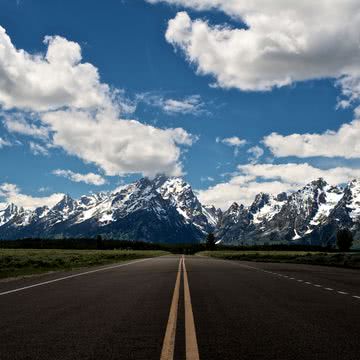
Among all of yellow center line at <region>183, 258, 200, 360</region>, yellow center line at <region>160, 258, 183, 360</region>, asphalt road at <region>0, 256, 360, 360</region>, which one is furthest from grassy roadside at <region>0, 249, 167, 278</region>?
yellow center line at <region>183, 258, 200, 360</region>

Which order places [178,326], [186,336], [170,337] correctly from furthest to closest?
[178,326]
[186,336]
[170,337]

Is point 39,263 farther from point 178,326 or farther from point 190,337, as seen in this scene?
point 190,337

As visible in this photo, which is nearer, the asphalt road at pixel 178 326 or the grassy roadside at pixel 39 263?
the asphalt road at pixel 178 326

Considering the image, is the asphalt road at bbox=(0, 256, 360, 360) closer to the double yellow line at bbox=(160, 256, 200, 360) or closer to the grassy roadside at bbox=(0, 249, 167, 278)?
the double yellow line at bbox=(160, 256, 200, 360)

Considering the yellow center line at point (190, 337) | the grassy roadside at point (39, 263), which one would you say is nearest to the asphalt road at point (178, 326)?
the yellow center line at point (190, 337)

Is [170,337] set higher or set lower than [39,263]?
lower

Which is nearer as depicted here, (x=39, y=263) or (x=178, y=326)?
(x=178, y=326)

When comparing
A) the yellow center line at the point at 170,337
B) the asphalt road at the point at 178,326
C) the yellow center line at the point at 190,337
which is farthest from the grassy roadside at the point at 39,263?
the yellow center line at the point at 190,337

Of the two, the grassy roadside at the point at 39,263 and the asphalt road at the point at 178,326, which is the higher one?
the grassy roadside at the point at 39,263

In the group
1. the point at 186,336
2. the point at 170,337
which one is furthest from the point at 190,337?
the point at 170,337

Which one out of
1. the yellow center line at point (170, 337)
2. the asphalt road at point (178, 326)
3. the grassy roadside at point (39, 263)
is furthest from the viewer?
the grassy roadside at point (39, 263)

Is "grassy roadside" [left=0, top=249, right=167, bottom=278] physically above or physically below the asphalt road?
above

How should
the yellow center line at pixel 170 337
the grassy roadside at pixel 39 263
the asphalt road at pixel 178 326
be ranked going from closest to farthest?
the yellow center line at pixel 170 337
the asphalt road at pixel 178 326
the grassy roadside at pixel 39 263

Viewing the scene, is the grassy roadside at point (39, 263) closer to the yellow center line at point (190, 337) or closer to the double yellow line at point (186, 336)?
the double yellow line at point (186, 336)
